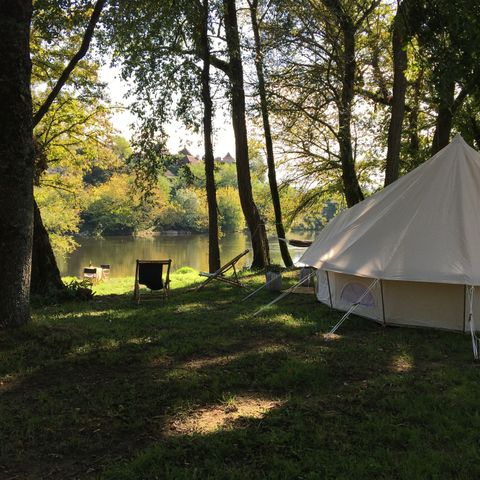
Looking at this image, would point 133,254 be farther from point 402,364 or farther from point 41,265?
point 402,364

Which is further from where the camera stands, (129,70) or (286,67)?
(286,67)

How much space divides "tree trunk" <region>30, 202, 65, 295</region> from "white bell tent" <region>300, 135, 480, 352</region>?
521 cm

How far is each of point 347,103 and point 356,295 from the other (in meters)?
8.91

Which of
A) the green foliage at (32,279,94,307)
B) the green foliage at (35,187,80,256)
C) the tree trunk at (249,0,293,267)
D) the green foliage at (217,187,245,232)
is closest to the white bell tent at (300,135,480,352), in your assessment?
the green foliage at (32,279,94,307)

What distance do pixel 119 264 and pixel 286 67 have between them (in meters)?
24.3

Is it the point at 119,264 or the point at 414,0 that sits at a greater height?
the point at 414,0

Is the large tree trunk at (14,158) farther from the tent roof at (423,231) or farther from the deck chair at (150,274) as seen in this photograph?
the tent roof at (423,231)

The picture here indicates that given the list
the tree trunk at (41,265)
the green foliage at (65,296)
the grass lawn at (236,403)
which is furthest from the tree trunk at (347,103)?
the grass lawn at (236,403)

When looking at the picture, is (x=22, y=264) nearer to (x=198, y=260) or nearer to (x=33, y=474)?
(x=33, y=474)

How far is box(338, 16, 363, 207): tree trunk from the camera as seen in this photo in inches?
543

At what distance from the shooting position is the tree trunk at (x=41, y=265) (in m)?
9.04

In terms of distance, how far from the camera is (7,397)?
12.5 ft

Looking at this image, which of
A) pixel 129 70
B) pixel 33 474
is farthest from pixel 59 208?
pixel 33 474

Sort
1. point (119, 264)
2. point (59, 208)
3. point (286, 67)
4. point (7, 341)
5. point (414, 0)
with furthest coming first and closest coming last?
point (119, 264), point (59, 208), point (286, 67), point (414, 0), point (7, 341)
